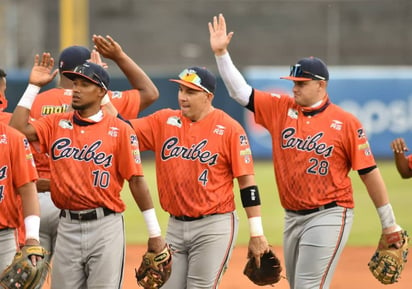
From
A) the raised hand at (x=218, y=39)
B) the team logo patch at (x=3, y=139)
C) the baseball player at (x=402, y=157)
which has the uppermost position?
the raised hand at (x=218, y=39)

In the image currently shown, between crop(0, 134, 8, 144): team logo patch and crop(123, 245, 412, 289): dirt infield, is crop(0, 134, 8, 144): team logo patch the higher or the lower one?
the higher one

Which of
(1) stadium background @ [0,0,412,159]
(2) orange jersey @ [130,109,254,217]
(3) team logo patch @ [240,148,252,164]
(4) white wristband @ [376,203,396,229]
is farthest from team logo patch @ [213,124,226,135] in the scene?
(1) stadium background @ [0,0,412,159]

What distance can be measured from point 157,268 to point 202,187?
0.75m

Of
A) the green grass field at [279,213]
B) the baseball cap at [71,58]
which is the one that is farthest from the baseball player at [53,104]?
the green grass field at [279,213]

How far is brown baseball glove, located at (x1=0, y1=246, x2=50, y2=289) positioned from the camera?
237 inches

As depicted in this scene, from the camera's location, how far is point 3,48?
26125 mm

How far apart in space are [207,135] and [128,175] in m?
0.84

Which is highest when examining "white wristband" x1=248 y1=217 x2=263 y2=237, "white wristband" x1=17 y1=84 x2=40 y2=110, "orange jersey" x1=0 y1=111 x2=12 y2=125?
"white wristband" x1=17 y1=84 x2=40 y2=110

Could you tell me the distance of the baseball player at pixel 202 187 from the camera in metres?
7.11

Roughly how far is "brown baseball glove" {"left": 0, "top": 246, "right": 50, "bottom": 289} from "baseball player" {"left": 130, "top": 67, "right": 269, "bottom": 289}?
1321 mm

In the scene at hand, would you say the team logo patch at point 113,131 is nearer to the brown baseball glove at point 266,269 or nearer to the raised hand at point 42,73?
the raised hand at point 42,73

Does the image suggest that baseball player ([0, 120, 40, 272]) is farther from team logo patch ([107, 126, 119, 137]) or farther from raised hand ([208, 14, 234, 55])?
raised hand ([208, 14, 234, 55])

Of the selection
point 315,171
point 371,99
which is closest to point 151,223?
point 315,171

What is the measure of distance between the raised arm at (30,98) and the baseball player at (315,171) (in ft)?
4.65
